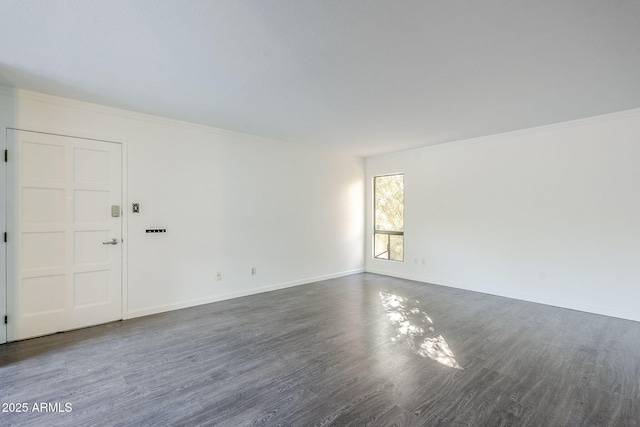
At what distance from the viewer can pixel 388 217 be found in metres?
6.60

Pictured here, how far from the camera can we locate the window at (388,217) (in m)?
6.33

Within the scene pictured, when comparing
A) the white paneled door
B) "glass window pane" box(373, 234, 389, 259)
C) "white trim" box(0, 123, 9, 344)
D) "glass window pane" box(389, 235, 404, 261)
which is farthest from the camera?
"glass window pane" box(373, 234, 389, 259)

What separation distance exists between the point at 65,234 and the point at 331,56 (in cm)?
351

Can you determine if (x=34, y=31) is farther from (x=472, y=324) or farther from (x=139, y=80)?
(x=472, y=324)

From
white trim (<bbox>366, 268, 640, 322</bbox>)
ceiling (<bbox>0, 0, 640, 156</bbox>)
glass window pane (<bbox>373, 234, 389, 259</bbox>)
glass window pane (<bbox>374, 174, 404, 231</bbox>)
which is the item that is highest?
ceiling (<bbox>0, 0, 640, 156</bbox>)

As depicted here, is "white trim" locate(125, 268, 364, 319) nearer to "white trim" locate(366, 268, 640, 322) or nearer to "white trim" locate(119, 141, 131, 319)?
"white trim" locate(119, 141, 131, 319)

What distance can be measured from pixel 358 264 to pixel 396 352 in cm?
394

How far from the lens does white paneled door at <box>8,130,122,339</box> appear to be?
10.4 ft

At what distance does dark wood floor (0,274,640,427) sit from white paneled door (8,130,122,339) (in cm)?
29

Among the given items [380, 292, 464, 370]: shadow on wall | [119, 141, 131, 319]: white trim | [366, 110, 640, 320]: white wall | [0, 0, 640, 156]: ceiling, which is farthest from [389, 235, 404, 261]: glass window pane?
[119, 141, 131, 319]: white trim

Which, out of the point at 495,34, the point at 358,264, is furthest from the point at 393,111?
the point at 358,264

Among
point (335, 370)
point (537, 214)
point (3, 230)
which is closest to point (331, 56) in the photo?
point (335, 370)

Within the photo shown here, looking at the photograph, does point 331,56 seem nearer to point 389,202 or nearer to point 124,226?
point 124,226

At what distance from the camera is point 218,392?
2230 mm
